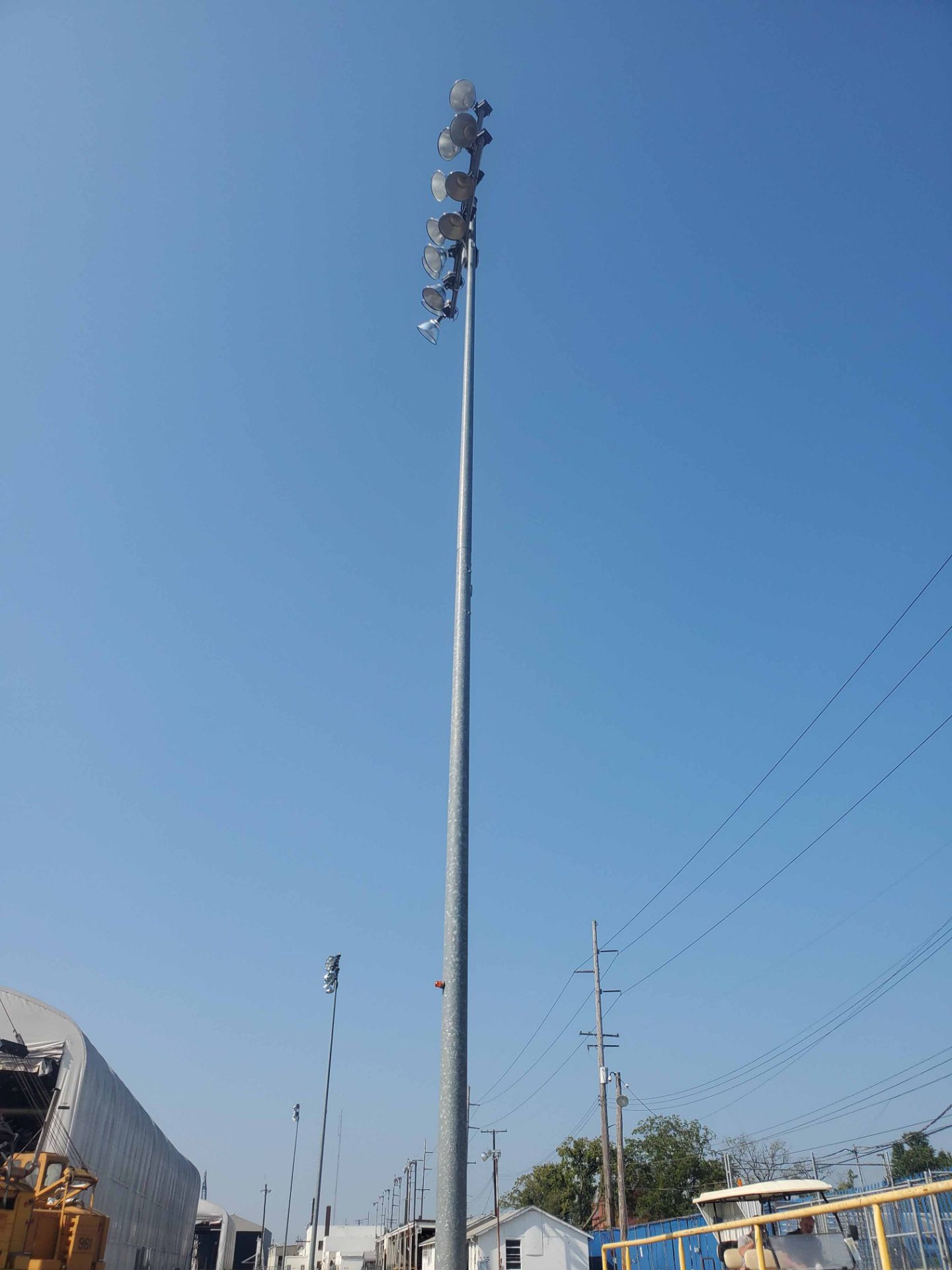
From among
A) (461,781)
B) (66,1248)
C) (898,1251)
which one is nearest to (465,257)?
(461,781)

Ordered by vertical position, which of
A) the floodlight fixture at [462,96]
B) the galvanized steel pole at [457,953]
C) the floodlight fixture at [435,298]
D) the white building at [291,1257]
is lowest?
the white building at [291,1257]

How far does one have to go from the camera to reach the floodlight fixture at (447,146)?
10211mm

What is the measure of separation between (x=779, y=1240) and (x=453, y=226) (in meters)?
11.4

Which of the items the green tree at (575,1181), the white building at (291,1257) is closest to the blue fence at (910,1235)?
the green tree at (575,1181)

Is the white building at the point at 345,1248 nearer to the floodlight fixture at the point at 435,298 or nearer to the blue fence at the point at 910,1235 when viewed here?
the blue fence at the point at 910,1235

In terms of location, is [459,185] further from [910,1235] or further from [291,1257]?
[291,1257]

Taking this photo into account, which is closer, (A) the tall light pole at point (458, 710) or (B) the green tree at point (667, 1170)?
(A) the tall light pole at point (458, 710)

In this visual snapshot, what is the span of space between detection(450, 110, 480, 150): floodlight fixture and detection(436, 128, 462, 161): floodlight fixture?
81mm

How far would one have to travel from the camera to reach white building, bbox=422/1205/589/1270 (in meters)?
46.9

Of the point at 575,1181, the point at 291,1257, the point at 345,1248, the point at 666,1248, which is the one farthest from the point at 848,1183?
the point at 291,1257

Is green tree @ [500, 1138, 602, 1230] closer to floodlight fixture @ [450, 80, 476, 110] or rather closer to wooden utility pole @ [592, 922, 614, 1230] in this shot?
wooden utility pole @ [592, 922, 614, 1230]

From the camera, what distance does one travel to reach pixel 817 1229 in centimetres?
1238

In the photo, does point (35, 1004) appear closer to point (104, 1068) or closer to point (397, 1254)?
point (104, 1068)

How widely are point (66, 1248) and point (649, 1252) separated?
66.5 feet
